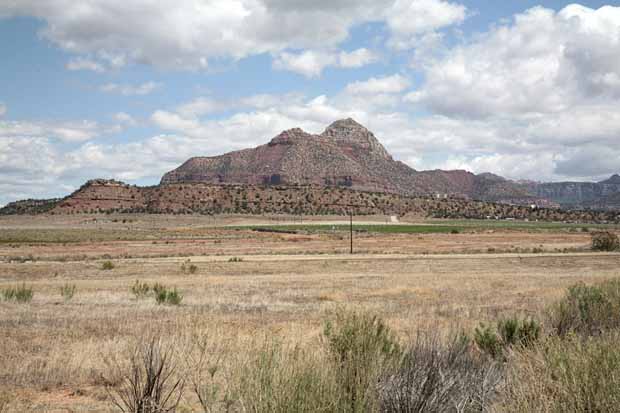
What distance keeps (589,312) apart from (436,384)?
8023 millimetres

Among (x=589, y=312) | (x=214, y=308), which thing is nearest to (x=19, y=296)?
(x=214, y=308)

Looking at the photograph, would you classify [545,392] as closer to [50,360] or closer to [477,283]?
[50,360]

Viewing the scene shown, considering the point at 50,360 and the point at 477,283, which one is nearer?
the point at 50,360

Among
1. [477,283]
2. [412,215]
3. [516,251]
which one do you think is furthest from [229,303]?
[412,215]

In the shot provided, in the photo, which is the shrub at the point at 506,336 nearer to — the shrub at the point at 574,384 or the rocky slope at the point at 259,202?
the shrub at the point at 574,384

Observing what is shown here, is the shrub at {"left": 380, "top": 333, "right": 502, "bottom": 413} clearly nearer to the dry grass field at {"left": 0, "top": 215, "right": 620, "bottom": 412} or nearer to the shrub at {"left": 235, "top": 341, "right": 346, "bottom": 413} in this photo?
the shrub at {"left": 235, "top": 341, "right": 346, "bottom": 413}

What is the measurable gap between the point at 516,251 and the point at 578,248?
30.7 ft

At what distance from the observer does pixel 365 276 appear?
1383 inches

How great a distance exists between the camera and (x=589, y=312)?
12.6m

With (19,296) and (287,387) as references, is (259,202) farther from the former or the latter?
(287,387)

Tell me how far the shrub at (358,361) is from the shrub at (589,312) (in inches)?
194

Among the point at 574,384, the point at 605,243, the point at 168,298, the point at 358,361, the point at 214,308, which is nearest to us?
the point at 574,384

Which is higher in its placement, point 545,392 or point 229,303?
point 545,392

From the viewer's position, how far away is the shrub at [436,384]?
5949 millimetres
